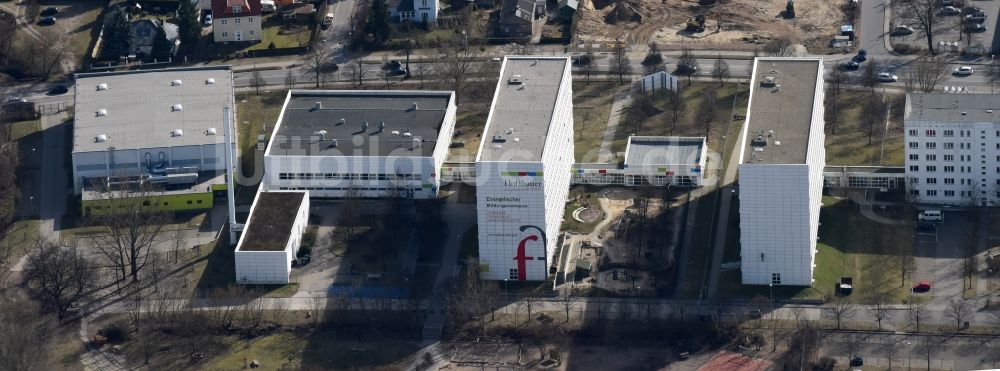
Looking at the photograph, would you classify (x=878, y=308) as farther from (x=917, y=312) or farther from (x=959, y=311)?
(x=959, y=311)

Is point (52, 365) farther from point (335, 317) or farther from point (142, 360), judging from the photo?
point (335, 317)

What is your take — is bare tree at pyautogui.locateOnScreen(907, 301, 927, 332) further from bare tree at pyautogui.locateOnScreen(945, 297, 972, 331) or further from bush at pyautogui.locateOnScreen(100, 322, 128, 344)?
bush at pyautogui.locateOnScreen(100, 322, 128, 344)

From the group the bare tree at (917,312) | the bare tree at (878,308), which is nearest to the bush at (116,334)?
the bare tree at (878,308)

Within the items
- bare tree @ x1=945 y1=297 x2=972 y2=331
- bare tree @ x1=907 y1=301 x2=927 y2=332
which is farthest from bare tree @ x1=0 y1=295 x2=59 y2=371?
bare tree @ x1=945 y1=297 x2=972 y2=331

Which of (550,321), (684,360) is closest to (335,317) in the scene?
(550,321)

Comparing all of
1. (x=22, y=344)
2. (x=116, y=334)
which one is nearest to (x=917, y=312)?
(x=116, y=334)
